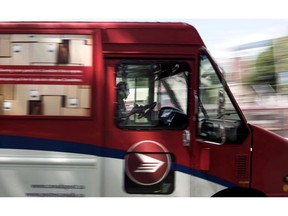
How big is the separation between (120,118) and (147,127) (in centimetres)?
30

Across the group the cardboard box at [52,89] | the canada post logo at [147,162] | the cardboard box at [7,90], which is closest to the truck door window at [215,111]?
the canada post logo at [147,162]

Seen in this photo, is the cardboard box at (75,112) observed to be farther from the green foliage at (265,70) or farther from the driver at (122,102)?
the green foliage at (265,70)

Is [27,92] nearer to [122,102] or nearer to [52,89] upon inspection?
[52,89]

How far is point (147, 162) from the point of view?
3641 mm

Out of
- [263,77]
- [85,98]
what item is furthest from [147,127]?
[263,77]

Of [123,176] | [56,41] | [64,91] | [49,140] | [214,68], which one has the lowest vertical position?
[123,176]

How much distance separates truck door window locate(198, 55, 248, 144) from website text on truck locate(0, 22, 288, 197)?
1 centimetres

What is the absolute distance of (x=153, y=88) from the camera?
3.72m

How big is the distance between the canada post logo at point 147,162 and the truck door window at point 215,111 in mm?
495

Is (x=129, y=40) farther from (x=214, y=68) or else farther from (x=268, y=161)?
(x=268, y=161)

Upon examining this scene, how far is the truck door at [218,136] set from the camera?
12.1 ft

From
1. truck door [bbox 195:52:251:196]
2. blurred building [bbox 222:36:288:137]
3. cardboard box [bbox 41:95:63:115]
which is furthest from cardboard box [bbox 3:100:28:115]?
blurred building [bbox 222:36:288:137]

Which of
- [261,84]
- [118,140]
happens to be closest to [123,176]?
[118,140]

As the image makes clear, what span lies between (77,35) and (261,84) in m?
6.59
